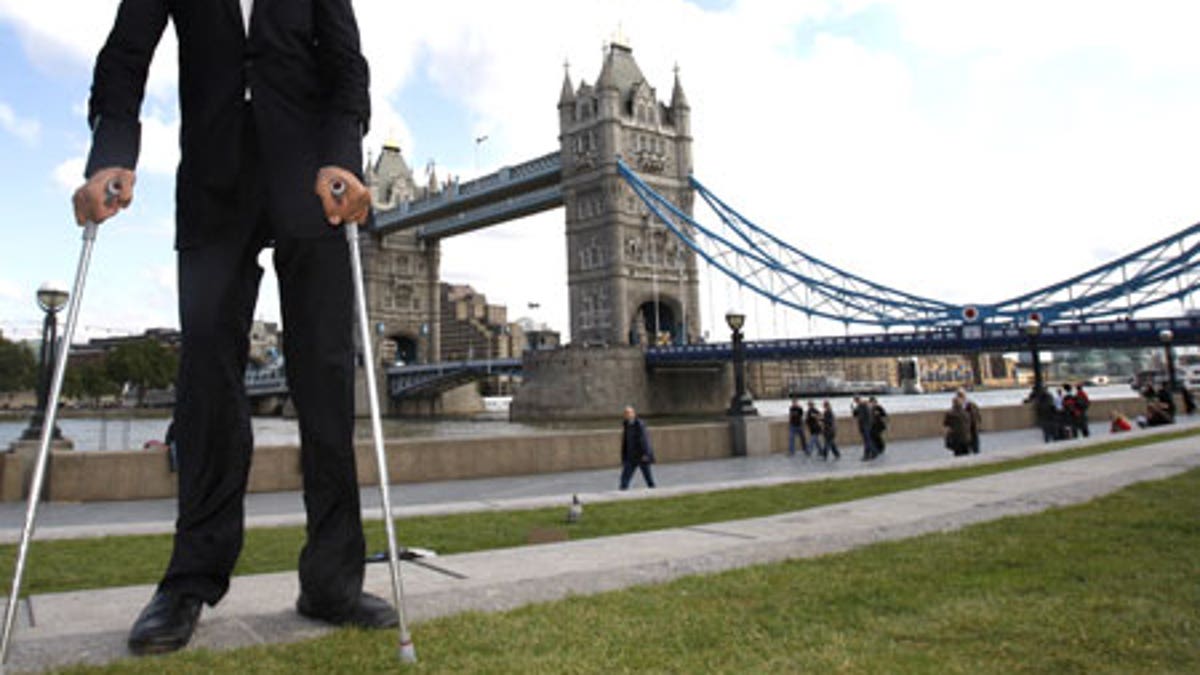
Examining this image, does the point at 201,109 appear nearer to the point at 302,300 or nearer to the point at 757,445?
the point at 302,300

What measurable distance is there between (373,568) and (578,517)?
340 centimetres

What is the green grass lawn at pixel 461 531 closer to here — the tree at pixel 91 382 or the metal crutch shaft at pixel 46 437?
the metal crutch shaft at pixel 46 437

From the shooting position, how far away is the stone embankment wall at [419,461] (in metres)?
12.6

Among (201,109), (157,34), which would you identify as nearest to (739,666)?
(201,109)

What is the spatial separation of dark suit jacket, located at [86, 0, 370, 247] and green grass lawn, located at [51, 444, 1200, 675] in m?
1.52

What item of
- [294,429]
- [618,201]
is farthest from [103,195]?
[618,201]

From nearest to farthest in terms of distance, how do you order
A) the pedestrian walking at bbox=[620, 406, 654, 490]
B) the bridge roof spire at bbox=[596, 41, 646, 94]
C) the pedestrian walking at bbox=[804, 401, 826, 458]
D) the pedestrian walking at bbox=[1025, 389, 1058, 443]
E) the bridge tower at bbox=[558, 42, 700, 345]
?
1. the pedestrian walking at bbox=[620, 406, 654, 490]
2. the pedestrian walking at bbox=[1025, 389, 1058, 443]
3. the pedestrian walking at bbox=[804, 401, 826, 458]
4. the bridge tower at bbox=[558, 42, 700, 345]
5. the bridge roof spire at bbox=[596, 41, 646, 94]

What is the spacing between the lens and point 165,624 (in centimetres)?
263

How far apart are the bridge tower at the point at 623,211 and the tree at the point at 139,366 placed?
41.0 meters

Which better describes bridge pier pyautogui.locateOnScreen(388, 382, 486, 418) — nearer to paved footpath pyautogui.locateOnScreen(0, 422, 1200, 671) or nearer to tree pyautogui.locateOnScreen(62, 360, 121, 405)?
tree pyautogui.locateOnScreen(62, 360, 121, 405)

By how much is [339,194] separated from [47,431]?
3.82 ft

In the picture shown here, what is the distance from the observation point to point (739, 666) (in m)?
2.39

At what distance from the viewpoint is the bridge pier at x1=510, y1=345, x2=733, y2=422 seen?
175 feet

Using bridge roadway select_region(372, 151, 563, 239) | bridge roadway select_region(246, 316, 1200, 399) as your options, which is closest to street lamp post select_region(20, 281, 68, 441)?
bridge roadway select_region(246, 316, 1200, 399)
